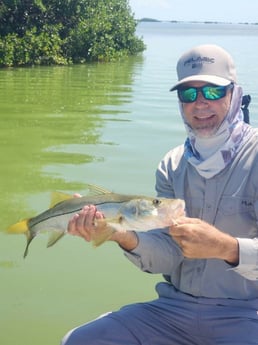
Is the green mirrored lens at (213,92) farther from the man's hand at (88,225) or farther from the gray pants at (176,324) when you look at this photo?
the gray pants at (176,324)

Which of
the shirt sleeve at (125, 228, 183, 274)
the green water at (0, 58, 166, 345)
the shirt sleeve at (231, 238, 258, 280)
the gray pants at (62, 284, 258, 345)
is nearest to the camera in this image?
the shirt sleeve at (231, 238, 258, 280)

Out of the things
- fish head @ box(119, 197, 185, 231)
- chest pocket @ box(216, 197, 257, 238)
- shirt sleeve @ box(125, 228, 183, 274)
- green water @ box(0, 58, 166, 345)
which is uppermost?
fish head @ box(119, 197, 185, 231)

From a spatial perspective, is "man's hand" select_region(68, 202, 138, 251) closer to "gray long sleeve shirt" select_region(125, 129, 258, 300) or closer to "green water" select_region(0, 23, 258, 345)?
"gray long sleeve shirt" select_region(125, 129, 258, 300)

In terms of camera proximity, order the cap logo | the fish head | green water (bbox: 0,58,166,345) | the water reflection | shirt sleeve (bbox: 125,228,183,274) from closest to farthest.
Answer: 1. the fish head
2. the cap logo
3. shirt sleeve (bbox: 125,228,183,274)
4. green water (bbox: 0,58,166,345)
5. the water reflection

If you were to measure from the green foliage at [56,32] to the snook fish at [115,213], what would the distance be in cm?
2213

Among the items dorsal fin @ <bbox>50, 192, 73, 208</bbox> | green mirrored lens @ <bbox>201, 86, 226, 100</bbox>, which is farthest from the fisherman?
dorsal fin @ <bbox>50, 192, 73, 208</bbox>

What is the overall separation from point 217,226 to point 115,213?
0.64 metres

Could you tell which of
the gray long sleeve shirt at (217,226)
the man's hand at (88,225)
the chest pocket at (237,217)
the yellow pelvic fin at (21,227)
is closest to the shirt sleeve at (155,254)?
the gray long sleeve shirt at (217,226)

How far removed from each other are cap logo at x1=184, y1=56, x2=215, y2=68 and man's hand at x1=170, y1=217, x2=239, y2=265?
0.90 m

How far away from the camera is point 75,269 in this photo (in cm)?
535

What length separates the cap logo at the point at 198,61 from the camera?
3.38 m

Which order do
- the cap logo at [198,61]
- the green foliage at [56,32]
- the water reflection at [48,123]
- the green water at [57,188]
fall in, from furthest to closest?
the green foliage at [56,32] < the water reflection at [48,123] < the green water at [57,188] < the cap logo at [198,61]

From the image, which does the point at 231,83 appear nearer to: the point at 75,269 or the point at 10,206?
the point at 75,269

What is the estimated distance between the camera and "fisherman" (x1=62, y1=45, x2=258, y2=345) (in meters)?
3.31
